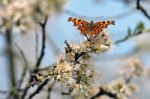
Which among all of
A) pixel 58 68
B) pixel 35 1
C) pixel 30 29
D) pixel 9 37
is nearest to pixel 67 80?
pixel 58 68

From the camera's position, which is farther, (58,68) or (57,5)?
(57,5)

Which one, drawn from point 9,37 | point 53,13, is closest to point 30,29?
point 53,13

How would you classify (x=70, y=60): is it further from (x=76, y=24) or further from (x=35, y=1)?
(x=35, y=1)

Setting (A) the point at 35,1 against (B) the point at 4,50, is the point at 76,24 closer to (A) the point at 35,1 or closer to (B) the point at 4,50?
(A) the point at 35,1

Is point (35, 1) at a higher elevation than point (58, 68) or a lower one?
higher

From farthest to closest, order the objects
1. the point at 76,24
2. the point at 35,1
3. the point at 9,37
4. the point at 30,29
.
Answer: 1. the point at 9,37
2. the point at 35,1
3. the point at 30,29
4. the point at 76,24

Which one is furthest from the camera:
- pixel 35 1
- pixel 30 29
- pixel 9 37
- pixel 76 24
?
pixel 9 37
